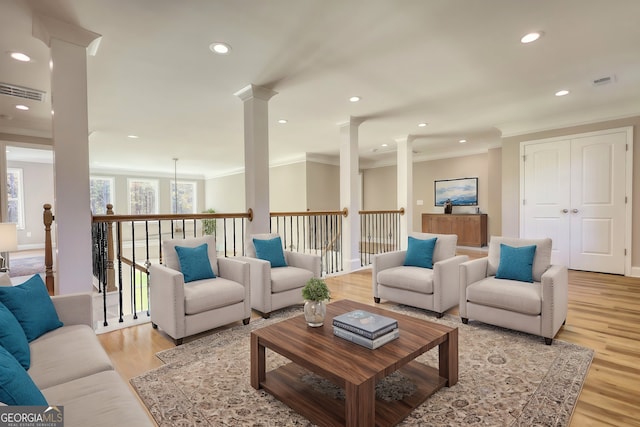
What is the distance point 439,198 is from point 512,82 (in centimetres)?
496

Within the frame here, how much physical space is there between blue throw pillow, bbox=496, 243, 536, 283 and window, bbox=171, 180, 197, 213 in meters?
11.4

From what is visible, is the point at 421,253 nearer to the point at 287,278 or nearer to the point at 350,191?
the point at 287,278

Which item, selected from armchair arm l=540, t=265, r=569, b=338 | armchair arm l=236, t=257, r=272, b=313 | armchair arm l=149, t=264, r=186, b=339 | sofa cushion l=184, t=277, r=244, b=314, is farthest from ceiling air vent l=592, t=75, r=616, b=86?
armchair arm l=149, t=264, r=186, b=339

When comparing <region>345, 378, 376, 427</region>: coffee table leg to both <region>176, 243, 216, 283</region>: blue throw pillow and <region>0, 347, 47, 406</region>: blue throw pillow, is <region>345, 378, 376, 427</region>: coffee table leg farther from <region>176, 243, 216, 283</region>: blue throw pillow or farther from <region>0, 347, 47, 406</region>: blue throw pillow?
<region>176, 243, 216, 283</region>: blue throw pillow

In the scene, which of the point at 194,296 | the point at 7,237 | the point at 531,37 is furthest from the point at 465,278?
the point at 7,237

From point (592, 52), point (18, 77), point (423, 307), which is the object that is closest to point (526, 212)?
point (592, 52)

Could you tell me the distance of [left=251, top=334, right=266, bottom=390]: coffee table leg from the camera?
6.48 ft

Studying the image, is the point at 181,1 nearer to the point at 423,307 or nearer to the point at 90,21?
the point at 90,21

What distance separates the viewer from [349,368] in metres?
1.57

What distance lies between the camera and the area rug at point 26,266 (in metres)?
5.97

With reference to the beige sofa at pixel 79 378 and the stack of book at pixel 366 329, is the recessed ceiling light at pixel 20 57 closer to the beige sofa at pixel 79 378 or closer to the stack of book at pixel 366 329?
the beige sofa at pixel 79 378

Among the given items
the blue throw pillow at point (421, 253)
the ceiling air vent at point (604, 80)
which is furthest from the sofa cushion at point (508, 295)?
the ceiling air vent at point (604, 80)

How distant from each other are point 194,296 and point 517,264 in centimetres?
294

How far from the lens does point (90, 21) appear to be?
246 centimetres
